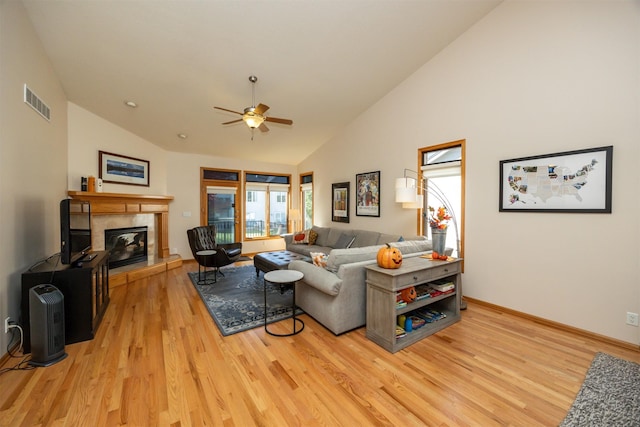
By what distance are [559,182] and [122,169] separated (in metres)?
6.93

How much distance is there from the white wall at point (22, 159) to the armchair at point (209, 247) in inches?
74.5

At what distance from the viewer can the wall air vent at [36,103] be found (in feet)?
8.98

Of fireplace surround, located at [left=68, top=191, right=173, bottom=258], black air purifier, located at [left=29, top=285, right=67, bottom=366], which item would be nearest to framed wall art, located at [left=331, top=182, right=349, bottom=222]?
fireplace surround, located at [left=68, top=191, right=173, bottom=258]

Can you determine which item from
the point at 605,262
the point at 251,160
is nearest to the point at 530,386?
the point at 605,262

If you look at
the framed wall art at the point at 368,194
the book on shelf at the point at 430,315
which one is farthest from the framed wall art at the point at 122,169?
the book on shelf at the point at 430,315

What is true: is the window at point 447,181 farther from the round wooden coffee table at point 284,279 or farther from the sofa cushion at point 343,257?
→ the round wooden coffee table at point 284,279

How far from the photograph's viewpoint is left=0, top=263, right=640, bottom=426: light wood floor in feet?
5.71

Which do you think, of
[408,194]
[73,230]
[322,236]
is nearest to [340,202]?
[322,236]

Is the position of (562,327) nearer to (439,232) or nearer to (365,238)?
(439,232)

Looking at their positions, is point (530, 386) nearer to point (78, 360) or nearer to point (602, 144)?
point (602, 144)

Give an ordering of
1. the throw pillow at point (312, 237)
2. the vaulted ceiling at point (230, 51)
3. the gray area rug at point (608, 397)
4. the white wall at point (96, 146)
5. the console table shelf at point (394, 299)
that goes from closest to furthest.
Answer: the gray area rug at point (608, 397), the console table shelf at point (394, 299), the vaulted ceiling at point (230, 51), the white wall at point (96, 146), the throw pillow at point (312, 237)

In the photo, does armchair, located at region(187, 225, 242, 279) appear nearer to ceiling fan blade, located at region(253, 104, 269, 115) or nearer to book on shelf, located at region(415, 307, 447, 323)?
ceiling fan blade, located at region(253, 104, 269, 115)

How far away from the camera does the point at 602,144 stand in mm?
2719

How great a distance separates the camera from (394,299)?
2.47 meters
